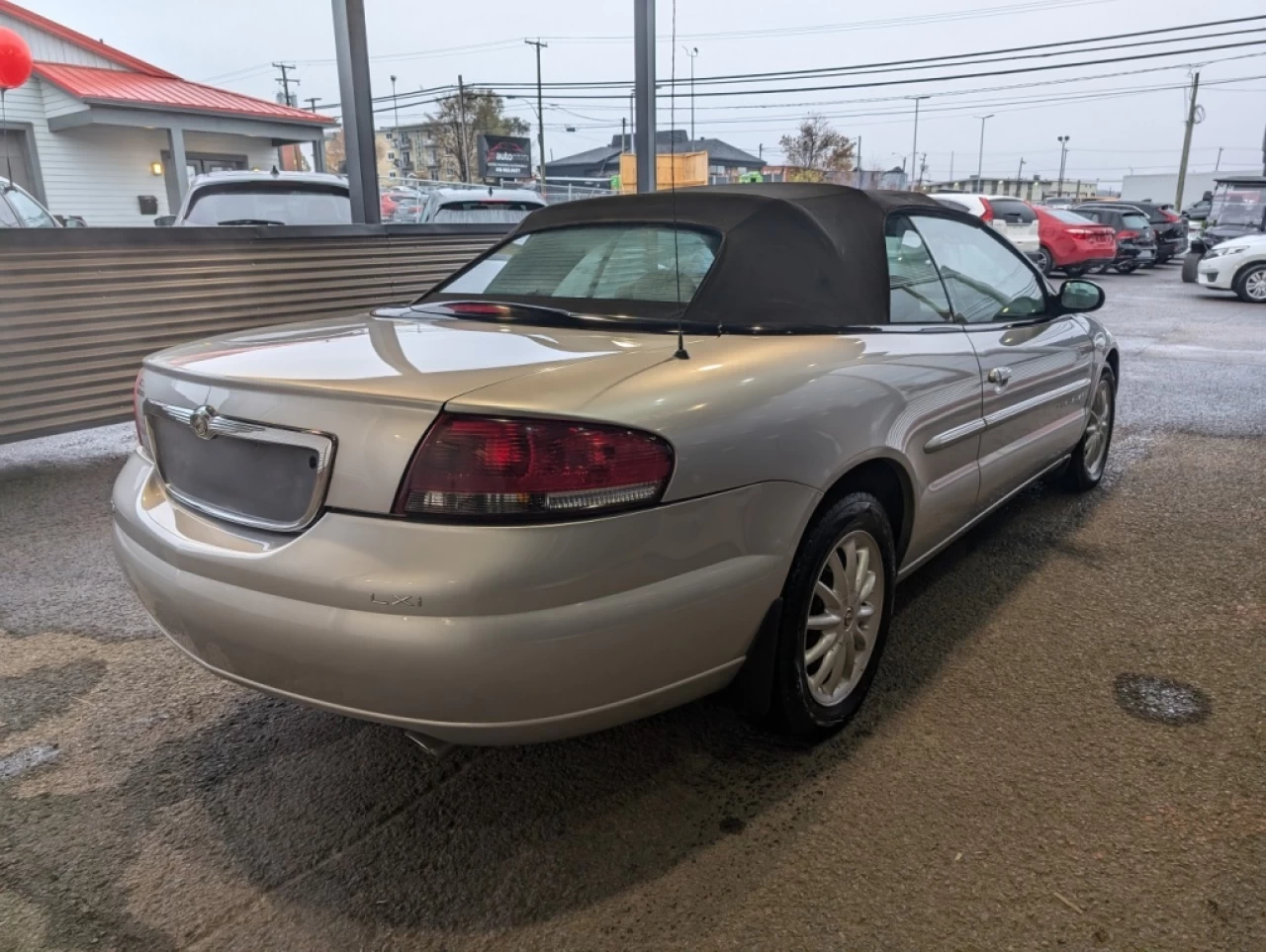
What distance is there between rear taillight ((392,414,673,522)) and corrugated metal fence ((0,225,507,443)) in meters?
4.53

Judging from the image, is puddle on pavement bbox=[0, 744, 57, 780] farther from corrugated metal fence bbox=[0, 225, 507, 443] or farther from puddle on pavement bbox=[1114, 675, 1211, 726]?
corrugated metal fence bbox=[0, 225, 507, 443]

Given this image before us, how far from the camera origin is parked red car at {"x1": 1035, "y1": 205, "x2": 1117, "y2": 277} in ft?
59.6

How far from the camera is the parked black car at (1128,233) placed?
68.1ft

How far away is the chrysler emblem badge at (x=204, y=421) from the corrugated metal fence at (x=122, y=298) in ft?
12.8

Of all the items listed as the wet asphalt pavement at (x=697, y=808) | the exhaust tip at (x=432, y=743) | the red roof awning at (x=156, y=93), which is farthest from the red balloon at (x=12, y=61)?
the red roof awning at (x=156, y=93)

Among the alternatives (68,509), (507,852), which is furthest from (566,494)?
(68,509)

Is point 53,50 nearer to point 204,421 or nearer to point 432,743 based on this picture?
point 204,421

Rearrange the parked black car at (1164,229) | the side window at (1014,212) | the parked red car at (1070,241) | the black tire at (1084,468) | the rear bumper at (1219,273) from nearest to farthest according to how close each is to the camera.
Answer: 1. the black tire at (1084,468)
2. the rear bumper at (1219,273)
3. the parked red car at (1070,241)
4. the side window at (1014,212)
5. the parked black car at (1164,229)

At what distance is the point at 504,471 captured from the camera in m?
1.76

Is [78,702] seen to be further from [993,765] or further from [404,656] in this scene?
[993,765]

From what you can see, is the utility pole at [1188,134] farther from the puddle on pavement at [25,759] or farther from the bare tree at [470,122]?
the puddle on pavement at [25,759]

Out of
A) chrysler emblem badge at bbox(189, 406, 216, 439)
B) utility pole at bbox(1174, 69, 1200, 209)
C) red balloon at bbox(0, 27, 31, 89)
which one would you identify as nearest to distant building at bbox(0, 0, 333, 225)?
red balloon at bbox(0, 27, 31, 89)

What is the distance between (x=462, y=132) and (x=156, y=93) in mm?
27943

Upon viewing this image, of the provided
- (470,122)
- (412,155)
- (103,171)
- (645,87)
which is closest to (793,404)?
(645,87)
